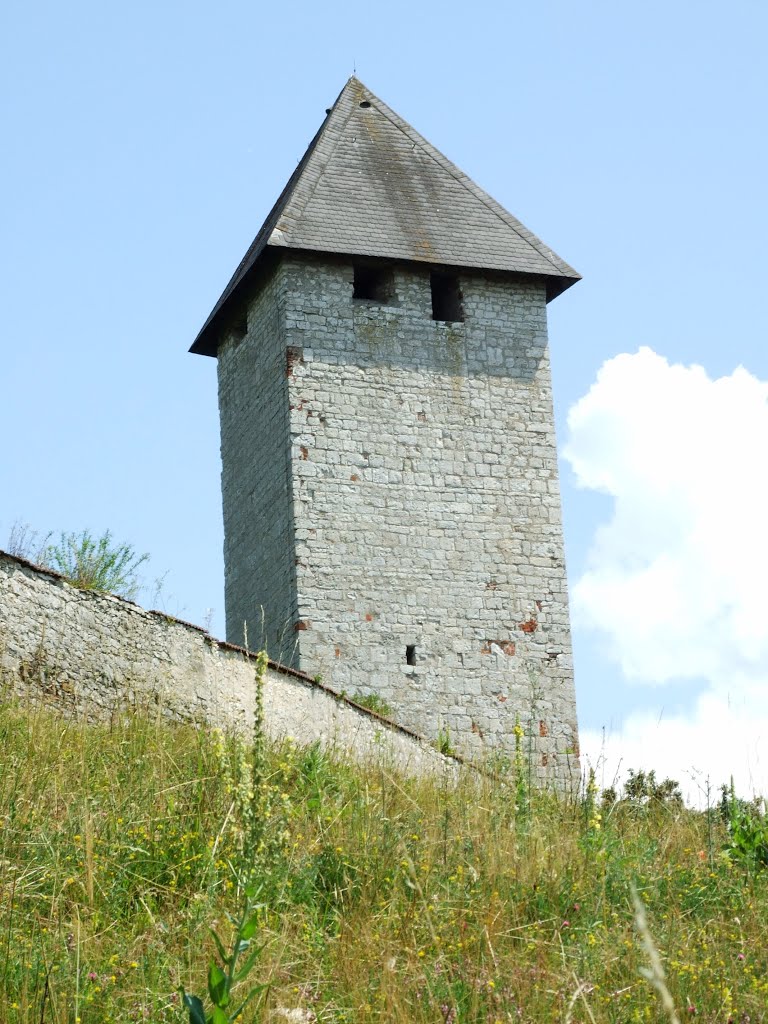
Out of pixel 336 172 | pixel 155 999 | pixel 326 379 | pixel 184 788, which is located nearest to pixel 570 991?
pixel 155 999

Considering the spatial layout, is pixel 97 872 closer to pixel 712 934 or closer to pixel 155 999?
pixel 155 999

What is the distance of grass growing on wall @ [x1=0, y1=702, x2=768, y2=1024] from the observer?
4.83 meters

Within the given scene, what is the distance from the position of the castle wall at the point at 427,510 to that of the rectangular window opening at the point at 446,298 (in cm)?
14

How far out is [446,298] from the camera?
18.4 metres

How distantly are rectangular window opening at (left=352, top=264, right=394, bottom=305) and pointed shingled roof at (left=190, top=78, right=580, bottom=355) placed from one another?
0.38 meters

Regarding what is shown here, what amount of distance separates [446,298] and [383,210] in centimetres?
137

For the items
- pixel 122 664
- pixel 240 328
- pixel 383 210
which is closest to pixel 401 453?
pixel 383 210

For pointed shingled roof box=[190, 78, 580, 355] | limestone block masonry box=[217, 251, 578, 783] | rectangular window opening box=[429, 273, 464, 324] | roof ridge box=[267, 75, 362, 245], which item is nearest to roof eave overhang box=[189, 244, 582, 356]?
pointed shingled roof box=[190, 78, 580, 355]

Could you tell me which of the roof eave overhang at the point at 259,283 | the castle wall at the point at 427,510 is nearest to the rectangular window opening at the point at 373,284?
the castle wall at the point at 427,510

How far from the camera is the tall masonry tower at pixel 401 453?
640 inches

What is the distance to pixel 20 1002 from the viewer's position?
470cm

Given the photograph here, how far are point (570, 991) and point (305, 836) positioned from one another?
1.72 m

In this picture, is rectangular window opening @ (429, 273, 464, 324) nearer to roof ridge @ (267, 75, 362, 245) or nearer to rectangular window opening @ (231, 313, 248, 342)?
roof ridge @ (267, 75, 362, 245)

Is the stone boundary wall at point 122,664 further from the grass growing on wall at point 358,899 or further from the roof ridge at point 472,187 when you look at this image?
the roof ridge at point 472,187
